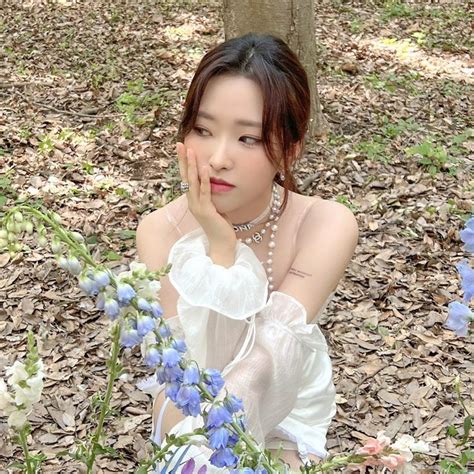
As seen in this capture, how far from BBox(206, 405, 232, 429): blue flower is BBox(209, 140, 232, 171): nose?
3.16 ft

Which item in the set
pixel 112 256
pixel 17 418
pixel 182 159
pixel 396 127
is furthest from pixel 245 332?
pixel 396 127

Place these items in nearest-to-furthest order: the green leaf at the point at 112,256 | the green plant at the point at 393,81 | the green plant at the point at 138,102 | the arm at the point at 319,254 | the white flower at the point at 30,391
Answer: the white flower at the point at 30,391, the arm at the point at 319,254, the green leaf at the point at 112,256, the green plant at the point at 138,102, the green plant at the point at 393,81

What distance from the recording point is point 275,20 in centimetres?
471

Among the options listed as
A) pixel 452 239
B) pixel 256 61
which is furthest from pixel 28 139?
pixel 256 61

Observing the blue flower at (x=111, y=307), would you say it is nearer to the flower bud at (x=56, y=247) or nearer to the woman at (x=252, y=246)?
the flower bud at (x=56, y=247)

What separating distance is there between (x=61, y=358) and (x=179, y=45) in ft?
16.4

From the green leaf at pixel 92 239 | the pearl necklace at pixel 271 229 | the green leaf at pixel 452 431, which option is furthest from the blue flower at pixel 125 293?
the green leaf at pixel 92 239

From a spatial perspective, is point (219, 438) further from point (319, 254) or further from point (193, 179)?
point (319, 254)

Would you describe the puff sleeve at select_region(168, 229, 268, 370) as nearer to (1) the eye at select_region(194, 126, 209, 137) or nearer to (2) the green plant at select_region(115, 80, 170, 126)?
(1) the eye at select_region(194, 126, 209, 137)

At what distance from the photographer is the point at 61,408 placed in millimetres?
3064

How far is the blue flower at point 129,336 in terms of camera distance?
843 millimetres

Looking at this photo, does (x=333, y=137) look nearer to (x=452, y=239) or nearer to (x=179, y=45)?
(x=452, y=239)

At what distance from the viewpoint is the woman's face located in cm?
180

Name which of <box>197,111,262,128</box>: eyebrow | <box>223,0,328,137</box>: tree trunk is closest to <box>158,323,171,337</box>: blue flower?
<box>197,111,262,128</box>: eyebrow
